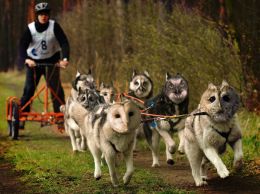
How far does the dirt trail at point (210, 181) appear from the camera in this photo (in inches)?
314

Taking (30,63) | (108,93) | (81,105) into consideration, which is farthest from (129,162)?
(30,63)

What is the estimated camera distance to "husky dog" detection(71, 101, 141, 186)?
24.7 feet

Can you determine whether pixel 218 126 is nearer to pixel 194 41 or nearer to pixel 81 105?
pixel 81 105

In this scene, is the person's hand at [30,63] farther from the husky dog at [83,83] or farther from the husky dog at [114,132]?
the husky dog at [114,132]

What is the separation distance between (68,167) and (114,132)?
229cm

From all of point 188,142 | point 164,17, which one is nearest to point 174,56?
point 164,17

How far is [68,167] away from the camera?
9.86 meters

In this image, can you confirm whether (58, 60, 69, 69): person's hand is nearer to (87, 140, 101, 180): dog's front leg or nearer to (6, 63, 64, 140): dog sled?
(6, 63, 64, 140): dog sled

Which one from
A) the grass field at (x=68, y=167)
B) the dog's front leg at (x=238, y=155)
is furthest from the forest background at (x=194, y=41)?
the dog's front leg at (x=238, y=155)

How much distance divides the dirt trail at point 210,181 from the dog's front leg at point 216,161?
50 centimetres

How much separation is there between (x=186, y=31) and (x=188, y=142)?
21.2 ft

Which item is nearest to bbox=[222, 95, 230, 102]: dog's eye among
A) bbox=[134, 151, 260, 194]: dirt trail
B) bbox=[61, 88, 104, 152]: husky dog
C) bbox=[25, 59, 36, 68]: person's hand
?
bbox=[134, 151, 260, 194]: dirt trail

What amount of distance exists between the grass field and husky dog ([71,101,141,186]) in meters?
0.26

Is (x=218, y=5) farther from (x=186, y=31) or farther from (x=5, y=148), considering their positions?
(x=5, y=148)
